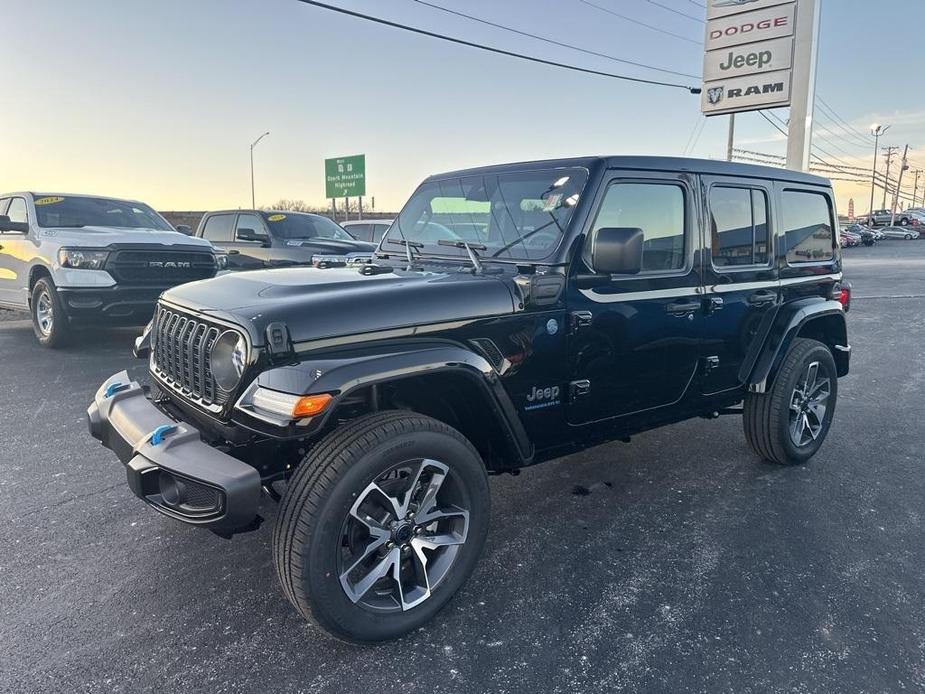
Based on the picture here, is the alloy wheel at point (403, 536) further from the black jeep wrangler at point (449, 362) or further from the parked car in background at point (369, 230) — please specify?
the parked car in background at point (369, 230)

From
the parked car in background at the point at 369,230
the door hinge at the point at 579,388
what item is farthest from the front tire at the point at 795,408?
the parked car in background at the point at 369,230

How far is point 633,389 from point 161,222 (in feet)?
25.6

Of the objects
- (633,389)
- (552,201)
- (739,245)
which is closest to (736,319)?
(739,245)

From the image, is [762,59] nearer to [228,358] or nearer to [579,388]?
[579,388]

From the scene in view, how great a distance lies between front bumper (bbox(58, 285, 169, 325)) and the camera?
7.12 m

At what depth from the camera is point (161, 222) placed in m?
8.91

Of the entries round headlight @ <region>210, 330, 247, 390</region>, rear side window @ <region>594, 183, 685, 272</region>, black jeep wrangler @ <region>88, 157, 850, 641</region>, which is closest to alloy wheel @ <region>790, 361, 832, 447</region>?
black jeep wrangler @ <region>88, 157, 850, 641</region>

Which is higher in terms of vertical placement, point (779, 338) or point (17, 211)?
point (17, 211)

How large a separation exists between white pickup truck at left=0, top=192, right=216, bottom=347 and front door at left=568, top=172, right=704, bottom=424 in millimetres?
5911

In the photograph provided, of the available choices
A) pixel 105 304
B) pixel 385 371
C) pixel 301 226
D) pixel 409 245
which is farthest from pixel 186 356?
pixel 301 226

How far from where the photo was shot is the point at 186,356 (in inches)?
107

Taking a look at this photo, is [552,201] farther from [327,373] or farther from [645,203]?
[327,373]

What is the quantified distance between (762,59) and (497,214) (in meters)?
16.5

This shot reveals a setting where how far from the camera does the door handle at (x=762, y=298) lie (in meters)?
→ 3.87
